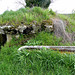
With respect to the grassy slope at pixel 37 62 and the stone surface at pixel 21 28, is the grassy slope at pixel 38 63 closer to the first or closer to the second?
the grassy slope at pixel 37 62

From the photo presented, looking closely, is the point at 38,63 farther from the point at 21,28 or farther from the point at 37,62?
the point at 21,28

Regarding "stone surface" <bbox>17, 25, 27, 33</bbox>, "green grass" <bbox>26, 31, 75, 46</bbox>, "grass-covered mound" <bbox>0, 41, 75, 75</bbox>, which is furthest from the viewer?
"stone surface" <bbox>17, 25, 27, 33</bbox>

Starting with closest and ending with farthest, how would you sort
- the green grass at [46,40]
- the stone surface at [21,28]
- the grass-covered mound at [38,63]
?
the grass-covered mound at [38,63], the green grass at [46,40], the stone surface at [21,28]

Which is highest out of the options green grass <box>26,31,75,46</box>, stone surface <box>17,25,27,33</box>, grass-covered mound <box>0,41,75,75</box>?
stone surface <box>17,25,27,33</box>

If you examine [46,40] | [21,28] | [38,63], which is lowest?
[38,63]

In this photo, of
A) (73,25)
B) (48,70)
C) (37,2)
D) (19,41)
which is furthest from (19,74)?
(37,2)

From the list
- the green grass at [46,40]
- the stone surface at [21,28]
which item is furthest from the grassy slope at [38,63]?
the stone surface at [21,28]

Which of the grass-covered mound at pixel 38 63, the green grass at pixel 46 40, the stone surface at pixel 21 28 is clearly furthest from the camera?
the stone surface at pixel 21 28

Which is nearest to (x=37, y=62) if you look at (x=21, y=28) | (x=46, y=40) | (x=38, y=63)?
(x=38, y=63)

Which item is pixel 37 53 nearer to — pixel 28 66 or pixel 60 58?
pixel 28 66

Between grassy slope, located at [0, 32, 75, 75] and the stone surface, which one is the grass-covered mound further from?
the stone surface

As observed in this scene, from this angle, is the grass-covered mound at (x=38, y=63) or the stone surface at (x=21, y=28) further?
the stone surface at (x=21, y=28)

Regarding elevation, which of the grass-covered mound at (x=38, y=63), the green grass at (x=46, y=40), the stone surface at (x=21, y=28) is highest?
the stone surface at (x=21, y=28)

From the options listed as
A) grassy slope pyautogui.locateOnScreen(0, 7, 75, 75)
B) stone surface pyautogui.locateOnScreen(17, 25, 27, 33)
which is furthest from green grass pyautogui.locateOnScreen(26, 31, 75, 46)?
stone surface pyautogui.locateOnScreen(17, 25, 27, 33)
